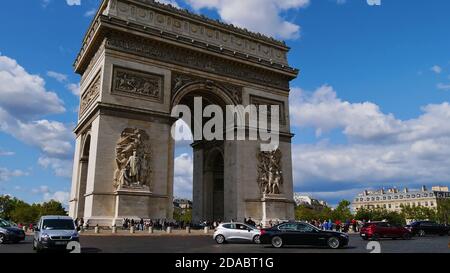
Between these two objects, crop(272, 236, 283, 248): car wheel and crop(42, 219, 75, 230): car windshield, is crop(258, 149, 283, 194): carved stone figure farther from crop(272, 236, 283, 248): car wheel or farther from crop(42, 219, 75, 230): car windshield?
crop(42, 219, 75, 230): car windshield

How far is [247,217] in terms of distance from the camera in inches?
1226

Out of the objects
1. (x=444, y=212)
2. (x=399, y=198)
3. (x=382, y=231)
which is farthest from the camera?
(x=399, y=198)

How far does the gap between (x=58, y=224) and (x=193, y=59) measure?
64.1 feet

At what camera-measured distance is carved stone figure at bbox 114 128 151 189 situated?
26016mm

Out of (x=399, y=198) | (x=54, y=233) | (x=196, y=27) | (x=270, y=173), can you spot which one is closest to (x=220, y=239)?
(x=54, y=233)

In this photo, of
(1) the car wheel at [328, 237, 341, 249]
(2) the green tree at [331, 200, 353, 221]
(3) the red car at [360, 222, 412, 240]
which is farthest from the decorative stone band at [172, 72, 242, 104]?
(2) the green tree at [331, 200, 353, 221]

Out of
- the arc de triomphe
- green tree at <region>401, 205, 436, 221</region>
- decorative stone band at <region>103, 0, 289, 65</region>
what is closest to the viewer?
the arc de triomphe

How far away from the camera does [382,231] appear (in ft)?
73.6

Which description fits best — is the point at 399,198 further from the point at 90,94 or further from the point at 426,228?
the point at 90,94

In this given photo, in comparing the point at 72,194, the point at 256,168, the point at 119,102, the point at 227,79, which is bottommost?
the point at 72,194

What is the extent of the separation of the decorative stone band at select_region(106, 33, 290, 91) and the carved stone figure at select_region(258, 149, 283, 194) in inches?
248
